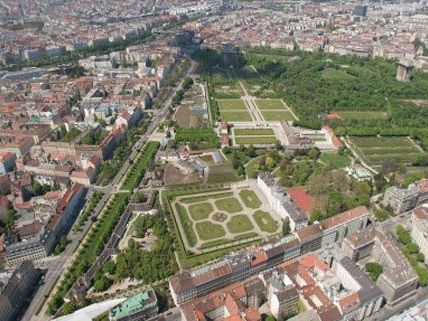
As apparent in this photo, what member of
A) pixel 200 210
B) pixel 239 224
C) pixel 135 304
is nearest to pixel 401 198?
pixel 239 224

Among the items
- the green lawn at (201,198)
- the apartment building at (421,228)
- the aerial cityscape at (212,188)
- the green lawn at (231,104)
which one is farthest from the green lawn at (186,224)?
the green lawn at (231,104)

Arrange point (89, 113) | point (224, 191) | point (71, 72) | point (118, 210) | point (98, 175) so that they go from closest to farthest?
point (118, 210) → point (224, 191) → point (98, 175) → point (89, 113) → point (71, 72)

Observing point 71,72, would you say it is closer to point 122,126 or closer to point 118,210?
point 122,126

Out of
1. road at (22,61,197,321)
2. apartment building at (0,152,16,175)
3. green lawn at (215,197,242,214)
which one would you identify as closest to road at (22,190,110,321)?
road at (22,61,197,321)

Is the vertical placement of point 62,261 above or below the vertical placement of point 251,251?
below

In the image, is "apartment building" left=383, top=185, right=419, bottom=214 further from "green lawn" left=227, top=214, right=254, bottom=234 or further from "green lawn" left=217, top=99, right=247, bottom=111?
"green lawn" left=217, top=99, right=247, bottom=111

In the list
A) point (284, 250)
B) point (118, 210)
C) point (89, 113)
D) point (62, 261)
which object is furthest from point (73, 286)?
point (89, 113)

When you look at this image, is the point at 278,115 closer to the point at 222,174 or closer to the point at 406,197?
the point at 222,174

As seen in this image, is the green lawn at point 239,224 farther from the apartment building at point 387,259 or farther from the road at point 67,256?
the road at point 67,256
